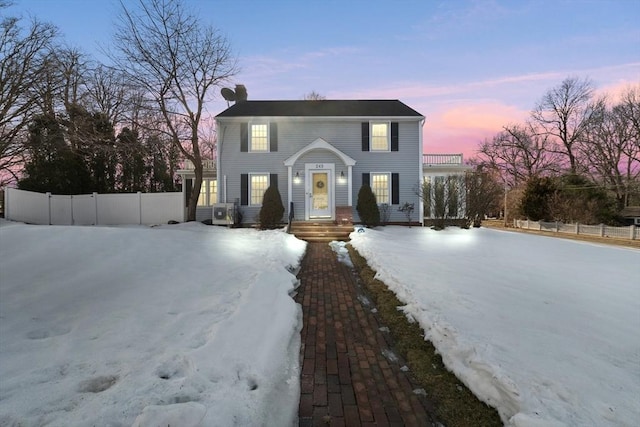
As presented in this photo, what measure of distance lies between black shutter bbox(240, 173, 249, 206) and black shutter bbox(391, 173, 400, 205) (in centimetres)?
708

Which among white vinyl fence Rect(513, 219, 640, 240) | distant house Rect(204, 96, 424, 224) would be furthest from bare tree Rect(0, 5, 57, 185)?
white vinyl fence Rect(513, 219, 640, 240)

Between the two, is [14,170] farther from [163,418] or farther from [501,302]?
[501,302]

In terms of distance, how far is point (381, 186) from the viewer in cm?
1536

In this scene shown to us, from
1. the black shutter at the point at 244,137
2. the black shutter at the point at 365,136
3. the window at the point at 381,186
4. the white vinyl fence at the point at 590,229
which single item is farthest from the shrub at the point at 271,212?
the white vinyl fence at the point at 590,229

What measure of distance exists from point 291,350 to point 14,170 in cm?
2117

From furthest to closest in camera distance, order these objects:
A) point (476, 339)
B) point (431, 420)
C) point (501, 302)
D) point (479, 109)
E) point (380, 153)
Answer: point (479, 109) < point (380, 153) < point (501, 302) < point (476, 339) < point (431, 420)

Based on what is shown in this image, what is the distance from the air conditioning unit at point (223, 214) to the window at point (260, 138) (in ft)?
10.4

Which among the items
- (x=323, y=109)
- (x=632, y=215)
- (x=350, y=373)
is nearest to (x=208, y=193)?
(x=323, y=109)

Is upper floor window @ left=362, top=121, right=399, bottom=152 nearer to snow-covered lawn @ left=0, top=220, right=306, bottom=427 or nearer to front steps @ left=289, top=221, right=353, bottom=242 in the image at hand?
front steps @ left=289, top=221, right=353, bottom=242

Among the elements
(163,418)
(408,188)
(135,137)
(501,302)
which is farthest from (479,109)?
(163,418)

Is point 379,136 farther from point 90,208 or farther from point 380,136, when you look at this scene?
point 90,208

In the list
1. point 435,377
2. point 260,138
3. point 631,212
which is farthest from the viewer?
point 631,212

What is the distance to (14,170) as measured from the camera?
16.6 m

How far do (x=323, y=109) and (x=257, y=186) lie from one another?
535 cm
